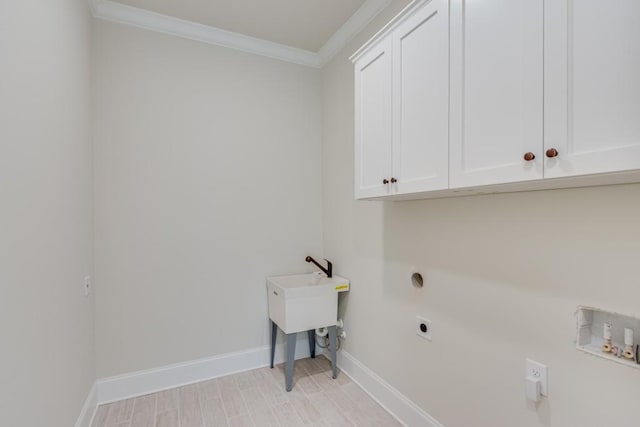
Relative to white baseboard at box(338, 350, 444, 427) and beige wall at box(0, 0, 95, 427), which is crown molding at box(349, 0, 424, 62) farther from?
white baseboard at box(338, 350, 444, 427)

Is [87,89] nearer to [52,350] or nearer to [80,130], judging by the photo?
[80,130]

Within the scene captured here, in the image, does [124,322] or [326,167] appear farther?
[326,167]

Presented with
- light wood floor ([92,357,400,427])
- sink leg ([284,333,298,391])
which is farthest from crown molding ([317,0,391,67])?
light wood floor ([92,357,400,427])

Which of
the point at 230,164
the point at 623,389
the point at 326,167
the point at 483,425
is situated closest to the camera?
the point at 623,389

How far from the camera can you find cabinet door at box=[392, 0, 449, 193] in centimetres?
138

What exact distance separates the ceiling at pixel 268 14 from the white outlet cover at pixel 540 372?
2364mm

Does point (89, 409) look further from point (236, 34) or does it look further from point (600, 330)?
point (236, 34)

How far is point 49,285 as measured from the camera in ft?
4.65

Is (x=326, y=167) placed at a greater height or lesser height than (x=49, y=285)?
greater

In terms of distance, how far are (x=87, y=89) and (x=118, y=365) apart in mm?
1888

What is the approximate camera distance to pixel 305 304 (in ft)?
8.02

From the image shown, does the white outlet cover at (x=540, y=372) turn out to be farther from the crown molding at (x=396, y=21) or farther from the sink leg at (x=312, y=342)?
the sink leg at (x=312, y=342)

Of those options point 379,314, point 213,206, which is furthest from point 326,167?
point 379,314

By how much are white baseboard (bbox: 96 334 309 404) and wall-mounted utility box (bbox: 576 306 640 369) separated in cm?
217
